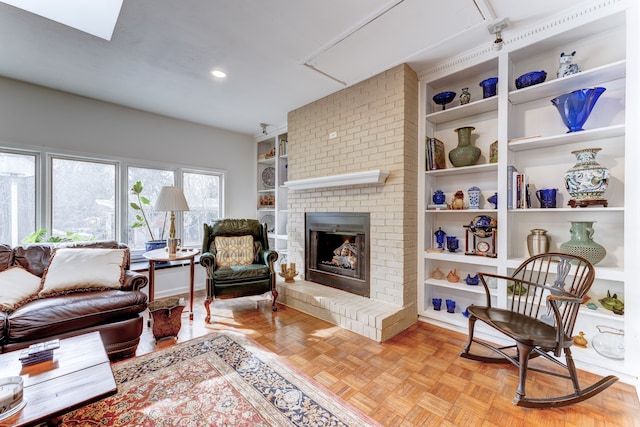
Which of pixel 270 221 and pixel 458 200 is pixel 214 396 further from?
pixel 270 221

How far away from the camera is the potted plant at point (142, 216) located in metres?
3.82

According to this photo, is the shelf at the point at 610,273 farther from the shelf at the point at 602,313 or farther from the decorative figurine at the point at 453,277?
the decorative figurine at the point at 453,277

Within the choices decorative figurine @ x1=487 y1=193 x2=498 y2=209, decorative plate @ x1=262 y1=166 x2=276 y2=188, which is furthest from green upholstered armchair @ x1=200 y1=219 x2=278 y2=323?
decorative figurine @ x1=487 y1=193 x2=498 y2=209

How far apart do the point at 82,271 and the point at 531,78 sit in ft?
13.5

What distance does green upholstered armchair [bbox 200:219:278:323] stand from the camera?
2938 millimetres

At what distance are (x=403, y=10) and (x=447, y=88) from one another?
1.29 meters

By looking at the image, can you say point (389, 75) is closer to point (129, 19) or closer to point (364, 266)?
point (364, 266)

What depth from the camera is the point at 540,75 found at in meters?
2.24


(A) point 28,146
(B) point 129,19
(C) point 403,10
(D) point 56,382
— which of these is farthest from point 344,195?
(A) point 28,146

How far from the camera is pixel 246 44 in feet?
7.79

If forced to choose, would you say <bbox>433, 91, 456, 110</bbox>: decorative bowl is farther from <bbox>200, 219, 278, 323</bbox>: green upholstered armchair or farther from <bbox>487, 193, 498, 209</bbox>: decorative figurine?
<bbox>200, 219, 278, 323</bbox>: green upholstered armchair

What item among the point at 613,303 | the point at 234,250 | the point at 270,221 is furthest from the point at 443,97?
the point at 270,221

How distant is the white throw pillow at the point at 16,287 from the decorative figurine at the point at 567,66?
452 centimetres

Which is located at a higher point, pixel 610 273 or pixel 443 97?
pixel 443 97
